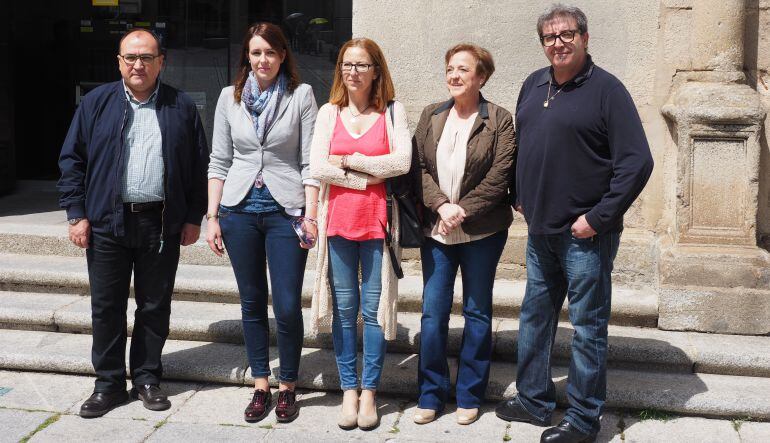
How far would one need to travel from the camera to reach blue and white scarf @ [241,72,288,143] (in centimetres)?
467

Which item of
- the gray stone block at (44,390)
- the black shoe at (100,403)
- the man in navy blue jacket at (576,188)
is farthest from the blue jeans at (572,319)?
the gray stone block at (44,390)

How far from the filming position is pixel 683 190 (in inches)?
224

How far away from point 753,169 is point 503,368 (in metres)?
1.89

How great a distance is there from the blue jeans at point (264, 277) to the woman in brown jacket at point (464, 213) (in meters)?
0.66

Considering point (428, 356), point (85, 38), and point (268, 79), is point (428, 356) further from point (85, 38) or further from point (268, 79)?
point (85, 38)

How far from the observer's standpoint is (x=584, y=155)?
4.30m

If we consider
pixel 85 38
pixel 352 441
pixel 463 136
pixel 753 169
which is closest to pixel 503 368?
pixel 352 441

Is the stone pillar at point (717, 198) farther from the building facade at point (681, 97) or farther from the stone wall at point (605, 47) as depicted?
the stone wall at point (605, 47)

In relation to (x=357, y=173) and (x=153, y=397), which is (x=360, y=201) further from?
(x=153, y=397)

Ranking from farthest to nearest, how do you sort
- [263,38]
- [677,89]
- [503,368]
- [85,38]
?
1. [85,38]
2. [677,89]
3. [503,368]
4. [263,38]

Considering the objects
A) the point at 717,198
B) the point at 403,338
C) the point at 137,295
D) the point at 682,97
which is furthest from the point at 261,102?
the point at 717,198

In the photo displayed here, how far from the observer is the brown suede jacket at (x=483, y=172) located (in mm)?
A: 4586

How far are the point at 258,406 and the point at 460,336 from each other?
1282mm

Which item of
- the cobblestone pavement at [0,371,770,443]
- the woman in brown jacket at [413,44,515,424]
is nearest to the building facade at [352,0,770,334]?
the cobblestone pavement at [0,371,770,443]
